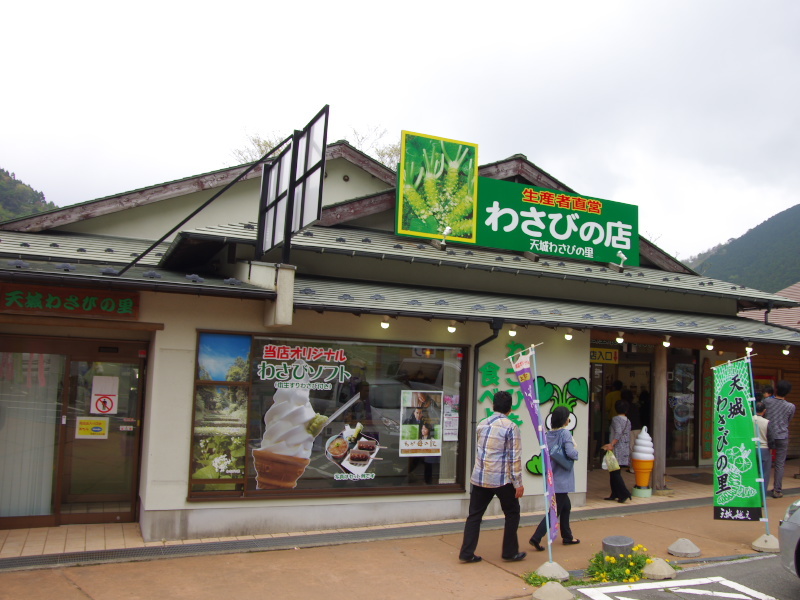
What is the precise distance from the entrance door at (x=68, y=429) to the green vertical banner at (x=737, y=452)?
758 centimetres

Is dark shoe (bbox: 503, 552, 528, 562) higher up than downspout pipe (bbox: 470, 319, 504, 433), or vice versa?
downspout pipe (bbox: 470, 319, 504, 433)

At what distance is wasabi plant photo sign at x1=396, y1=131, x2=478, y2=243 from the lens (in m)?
10.9

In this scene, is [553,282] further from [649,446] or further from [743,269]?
[743,269]

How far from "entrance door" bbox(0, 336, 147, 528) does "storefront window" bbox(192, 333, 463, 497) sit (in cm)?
145

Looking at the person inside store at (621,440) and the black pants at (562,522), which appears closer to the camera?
the black pants at (562,522)

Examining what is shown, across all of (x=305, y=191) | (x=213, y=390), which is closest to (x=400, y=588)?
(x=213, y=390)

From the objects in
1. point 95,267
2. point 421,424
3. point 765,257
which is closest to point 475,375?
point 421,424

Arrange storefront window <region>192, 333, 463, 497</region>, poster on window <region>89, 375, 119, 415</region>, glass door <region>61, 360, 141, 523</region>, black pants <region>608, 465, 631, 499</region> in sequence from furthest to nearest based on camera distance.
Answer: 1. black pants <region>608, 465, 631, 499</region>
2. poster on window <region>89, 375, 119, 415</region>
3. glass door <region>61, 360, 141, 523</region>
4. storefront window <region>192, 333, 463, 497</region>

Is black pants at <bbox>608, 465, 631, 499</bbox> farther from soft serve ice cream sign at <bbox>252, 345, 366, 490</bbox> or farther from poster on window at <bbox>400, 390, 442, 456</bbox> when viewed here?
soft serve ice cream sign at <bbox>252, 345, 366, 490</bbox>

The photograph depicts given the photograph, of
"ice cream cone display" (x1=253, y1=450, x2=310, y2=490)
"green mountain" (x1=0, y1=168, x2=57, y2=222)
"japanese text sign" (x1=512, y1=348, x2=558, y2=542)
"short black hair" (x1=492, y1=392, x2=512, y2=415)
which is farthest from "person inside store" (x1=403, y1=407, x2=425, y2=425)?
"green mountain" (x1=0, y1=168, x2=57, y2=222)

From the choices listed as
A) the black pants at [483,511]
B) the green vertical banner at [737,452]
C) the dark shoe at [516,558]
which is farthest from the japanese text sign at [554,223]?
the dark shoe at [516,558]

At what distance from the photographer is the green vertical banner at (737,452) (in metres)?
8.11

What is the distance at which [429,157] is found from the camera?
36.5 ft

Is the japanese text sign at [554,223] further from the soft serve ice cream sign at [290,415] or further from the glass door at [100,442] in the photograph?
the glass door at [100,442]
